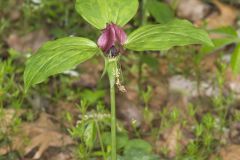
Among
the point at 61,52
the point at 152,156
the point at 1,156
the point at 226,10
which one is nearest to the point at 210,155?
the point at 152,156

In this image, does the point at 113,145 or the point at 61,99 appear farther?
the point at 61,99

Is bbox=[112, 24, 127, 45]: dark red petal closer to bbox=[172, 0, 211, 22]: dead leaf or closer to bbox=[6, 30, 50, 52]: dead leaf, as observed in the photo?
bbox=[6, 30, 50, 52]: dead leaf

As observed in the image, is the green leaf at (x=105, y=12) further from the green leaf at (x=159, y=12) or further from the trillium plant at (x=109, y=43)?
the green leaf at (x=159, y=12)

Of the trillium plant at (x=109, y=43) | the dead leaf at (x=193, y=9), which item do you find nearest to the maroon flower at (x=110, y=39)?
the trillium plant at (x=109, y=43)

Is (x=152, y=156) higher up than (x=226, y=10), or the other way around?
(x=226, y=10)

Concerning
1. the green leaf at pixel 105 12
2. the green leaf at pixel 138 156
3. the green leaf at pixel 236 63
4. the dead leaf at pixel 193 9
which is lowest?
the green leaf at pixel 138 156

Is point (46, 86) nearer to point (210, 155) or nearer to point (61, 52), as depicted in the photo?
point (210, 155)

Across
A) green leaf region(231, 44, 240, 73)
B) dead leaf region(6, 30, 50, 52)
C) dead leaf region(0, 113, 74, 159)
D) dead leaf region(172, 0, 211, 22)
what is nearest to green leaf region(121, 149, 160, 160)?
dead leaf region(0, 113, 74, 159)
